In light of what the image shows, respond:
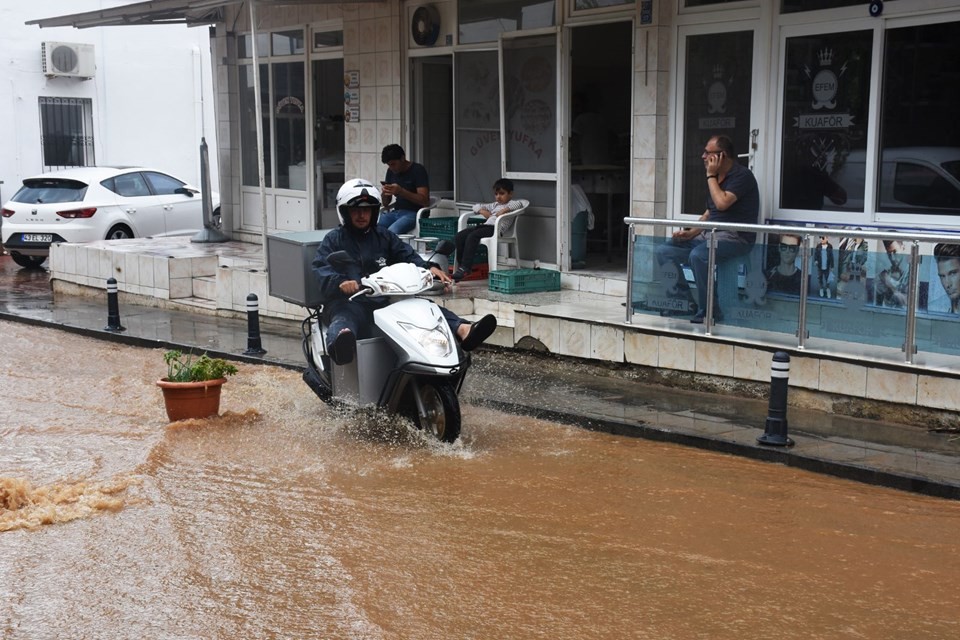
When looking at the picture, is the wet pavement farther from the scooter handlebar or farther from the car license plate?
the car license plate

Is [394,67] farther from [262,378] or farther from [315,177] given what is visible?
[262,378]

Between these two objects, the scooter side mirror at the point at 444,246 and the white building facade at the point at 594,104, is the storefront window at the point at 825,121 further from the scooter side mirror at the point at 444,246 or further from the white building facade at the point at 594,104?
the scooter side mirror at the point at 444,246

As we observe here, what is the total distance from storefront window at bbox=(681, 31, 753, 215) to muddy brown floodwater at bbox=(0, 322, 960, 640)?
3.76 m

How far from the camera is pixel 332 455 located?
812 cm

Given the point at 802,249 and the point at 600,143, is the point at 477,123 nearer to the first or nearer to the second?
the point at 600,143

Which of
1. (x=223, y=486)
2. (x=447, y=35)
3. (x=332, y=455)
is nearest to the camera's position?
(x=223, y=486)

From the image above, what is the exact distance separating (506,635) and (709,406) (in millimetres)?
4456

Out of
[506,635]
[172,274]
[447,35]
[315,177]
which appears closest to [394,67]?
[447,35]

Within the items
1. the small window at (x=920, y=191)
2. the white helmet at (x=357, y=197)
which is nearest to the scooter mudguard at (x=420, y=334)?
the white helmet at (x=357, y=197)

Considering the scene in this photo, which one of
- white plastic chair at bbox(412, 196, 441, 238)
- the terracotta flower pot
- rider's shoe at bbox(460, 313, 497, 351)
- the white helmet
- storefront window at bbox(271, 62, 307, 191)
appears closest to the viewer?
rider's shoe at bbox(460, 313, 497, 351)

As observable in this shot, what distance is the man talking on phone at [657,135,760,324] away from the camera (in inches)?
374

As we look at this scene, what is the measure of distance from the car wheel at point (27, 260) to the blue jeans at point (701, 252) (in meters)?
14.1

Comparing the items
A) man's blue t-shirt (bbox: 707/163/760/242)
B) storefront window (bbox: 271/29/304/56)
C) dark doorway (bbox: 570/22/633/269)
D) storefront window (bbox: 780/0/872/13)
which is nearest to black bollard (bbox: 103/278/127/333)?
dark doorway (bbox: 570/22/633/269)

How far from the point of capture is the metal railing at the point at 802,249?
329 inches
